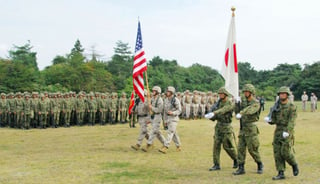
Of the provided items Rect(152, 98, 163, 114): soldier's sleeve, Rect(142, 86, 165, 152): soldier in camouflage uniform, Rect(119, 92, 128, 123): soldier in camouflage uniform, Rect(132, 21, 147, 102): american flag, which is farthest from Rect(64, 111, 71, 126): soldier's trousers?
Rect(152, 98, 163, 114): soldier's sleeve

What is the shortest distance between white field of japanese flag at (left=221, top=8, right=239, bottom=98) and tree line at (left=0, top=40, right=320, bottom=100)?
24.8m

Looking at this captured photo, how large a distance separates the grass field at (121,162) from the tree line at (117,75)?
19.3 meters

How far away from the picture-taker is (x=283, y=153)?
805 centimetres

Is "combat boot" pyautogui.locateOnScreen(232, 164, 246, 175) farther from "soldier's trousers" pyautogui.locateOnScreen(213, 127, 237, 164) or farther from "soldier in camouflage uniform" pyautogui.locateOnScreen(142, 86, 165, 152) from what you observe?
"soldier in camouflage uniform" pyautogui.locateOnScreen(142, 86, 165, 152)

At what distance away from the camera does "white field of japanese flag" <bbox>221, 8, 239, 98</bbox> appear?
10.3m

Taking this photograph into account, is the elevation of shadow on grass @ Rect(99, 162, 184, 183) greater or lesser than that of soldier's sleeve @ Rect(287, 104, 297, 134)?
lesser

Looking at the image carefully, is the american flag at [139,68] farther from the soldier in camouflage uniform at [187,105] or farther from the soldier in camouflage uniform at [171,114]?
the soldier in camouflage uniform at [187,105]

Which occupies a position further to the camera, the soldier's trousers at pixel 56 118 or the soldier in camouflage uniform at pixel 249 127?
the soldier's trousers at pixel 56 118

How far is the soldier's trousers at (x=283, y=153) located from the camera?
26.3 ft

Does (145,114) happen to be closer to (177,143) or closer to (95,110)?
(177,143)

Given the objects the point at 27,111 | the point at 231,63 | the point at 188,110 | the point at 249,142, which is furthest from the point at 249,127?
the point at 188,110

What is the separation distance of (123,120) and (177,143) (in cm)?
1063

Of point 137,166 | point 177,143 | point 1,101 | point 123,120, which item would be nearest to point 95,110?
point 123,120

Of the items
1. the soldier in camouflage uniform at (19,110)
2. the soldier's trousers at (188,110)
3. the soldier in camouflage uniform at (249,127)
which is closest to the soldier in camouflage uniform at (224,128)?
the soldier in camouflage uniform at (249,127)
